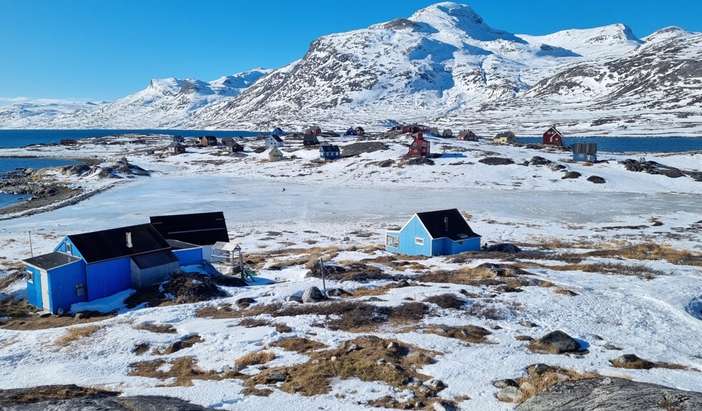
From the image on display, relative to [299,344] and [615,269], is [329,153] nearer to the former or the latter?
[615,269]

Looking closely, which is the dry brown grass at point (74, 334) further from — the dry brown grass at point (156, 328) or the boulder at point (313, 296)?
the boulder at point (313, 296)

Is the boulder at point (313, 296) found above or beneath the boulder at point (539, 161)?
beneath

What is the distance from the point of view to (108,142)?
609ft

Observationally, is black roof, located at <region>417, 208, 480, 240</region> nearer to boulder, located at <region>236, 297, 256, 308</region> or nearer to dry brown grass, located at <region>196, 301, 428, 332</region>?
dry brown grass, located at <region>196, 301, 428, 332</region>

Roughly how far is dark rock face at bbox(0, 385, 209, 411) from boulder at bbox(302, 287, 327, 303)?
1188 cm

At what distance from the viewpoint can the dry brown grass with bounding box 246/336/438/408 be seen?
16.5m

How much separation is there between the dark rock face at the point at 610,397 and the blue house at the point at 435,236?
948 inches

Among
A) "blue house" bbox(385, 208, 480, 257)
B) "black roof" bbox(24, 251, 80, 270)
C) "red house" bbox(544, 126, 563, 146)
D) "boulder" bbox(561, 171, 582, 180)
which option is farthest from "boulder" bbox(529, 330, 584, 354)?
"red house" bbox(544, 126, 563, 146)

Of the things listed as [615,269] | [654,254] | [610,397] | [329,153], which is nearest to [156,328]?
[610,397]

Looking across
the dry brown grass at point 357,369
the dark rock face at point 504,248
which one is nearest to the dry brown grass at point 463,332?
the dry brown grass at point 357,369

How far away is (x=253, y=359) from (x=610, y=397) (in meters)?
11.9

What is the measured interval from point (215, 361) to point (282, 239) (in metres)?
28.0

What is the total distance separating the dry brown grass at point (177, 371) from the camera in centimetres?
1762

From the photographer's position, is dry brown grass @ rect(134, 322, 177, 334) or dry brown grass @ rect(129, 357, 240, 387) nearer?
dry brown grass @ rect(129, 357, 240, 387)
